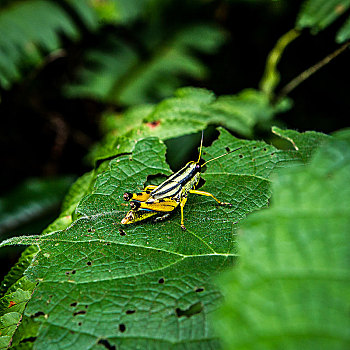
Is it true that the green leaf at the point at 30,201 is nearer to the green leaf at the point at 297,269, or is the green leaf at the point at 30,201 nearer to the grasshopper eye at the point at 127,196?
the grasshopper eye at the point at 127,196

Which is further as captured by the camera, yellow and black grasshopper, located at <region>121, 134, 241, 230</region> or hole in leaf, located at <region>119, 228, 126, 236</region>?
yellow and black grasshopper, located at <region>121, 134, 241, 230</region>

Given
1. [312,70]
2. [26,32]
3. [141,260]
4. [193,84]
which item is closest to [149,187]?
[141,260]

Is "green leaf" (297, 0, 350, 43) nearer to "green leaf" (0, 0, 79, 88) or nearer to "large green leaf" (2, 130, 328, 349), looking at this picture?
"large green leaf" (2, 130, 328, 349)

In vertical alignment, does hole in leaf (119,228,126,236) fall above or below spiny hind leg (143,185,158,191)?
below

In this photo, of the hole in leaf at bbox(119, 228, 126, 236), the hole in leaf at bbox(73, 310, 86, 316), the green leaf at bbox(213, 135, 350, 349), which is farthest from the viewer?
the hole in leaf at bbox(119, 228, 126, 236)

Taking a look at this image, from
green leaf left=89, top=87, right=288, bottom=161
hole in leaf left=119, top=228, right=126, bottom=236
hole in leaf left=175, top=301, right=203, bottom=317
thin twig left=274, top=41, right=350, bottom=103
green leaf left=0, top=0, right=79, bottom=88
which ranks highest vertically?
green leaf left=0, top=0, right=79, bottom=88

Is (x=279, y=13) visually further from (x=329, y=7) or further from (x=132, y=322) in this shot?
(x=132, y=322)

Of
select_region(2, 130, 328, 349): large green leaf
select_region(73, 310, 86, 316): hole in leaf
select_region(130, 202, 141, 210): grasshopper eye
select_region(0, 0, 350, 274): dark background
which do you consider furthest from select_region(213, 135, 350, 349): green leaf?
select_region(0, 0, 350, 274): dark background

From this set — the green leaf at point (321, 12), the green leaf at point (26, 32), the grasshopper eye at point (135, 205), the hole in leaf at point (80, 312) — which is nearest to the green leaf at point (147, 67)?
the green leaf at point (26, 32)
